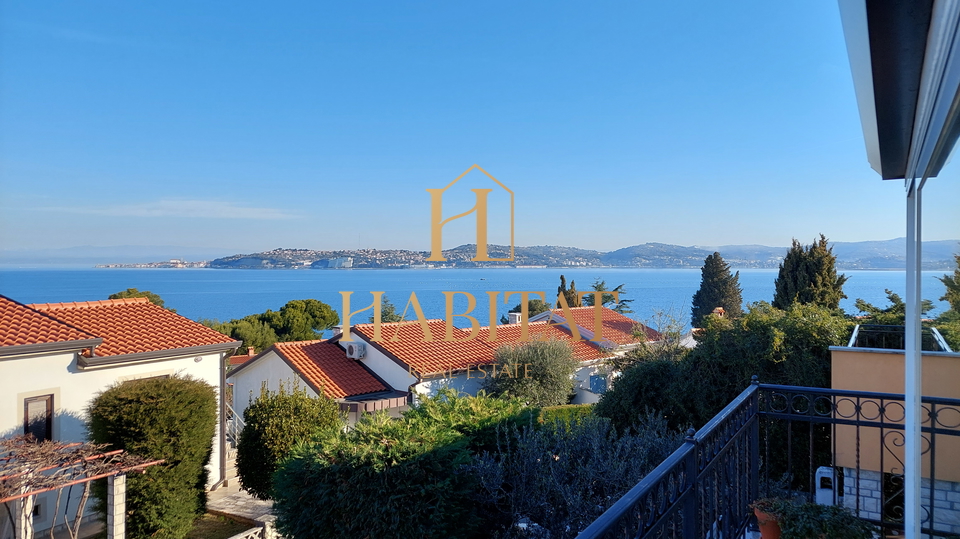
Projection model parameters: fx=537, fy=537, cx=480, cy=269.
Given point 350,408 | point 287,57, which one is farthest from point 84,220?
point 350,408

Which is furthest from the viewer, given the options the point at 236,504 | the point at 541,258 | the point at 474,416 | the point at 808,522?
the point at 541,258

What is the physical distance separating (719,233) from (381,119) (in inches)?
1224

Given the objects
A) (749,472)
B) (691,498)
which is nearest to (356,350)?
(749,472)

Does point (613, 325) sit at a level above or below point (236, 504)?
above

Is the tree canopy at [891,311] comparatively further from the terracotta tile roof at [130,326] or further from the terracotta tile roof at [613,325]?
the terracotta tile roof at [130,326]

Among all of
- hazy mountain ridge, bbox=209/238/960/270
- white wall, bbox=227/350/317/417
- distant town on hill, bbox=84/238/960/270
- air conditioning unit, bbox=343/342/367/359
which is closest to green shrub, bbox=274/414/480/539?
white wall, bbox=227/350/317/417

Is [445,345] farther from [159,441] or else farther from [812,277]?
[812,277]

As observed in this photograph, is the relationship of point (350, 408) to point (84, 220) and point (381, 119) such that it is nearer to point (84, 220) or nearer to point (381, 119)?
point (381, 119)

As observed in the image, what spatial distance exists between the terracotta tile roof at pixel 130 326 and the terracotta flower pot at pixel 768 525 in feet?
35.4

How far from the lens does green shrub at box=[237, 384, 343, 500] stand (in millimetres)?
9852

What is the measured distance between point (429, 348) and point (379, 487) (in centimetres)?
1397

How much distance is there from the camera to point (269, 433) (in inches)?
388

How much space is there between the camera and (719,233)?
48.2 metres

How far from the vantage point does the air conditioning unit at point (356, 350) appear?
18.4 meters
